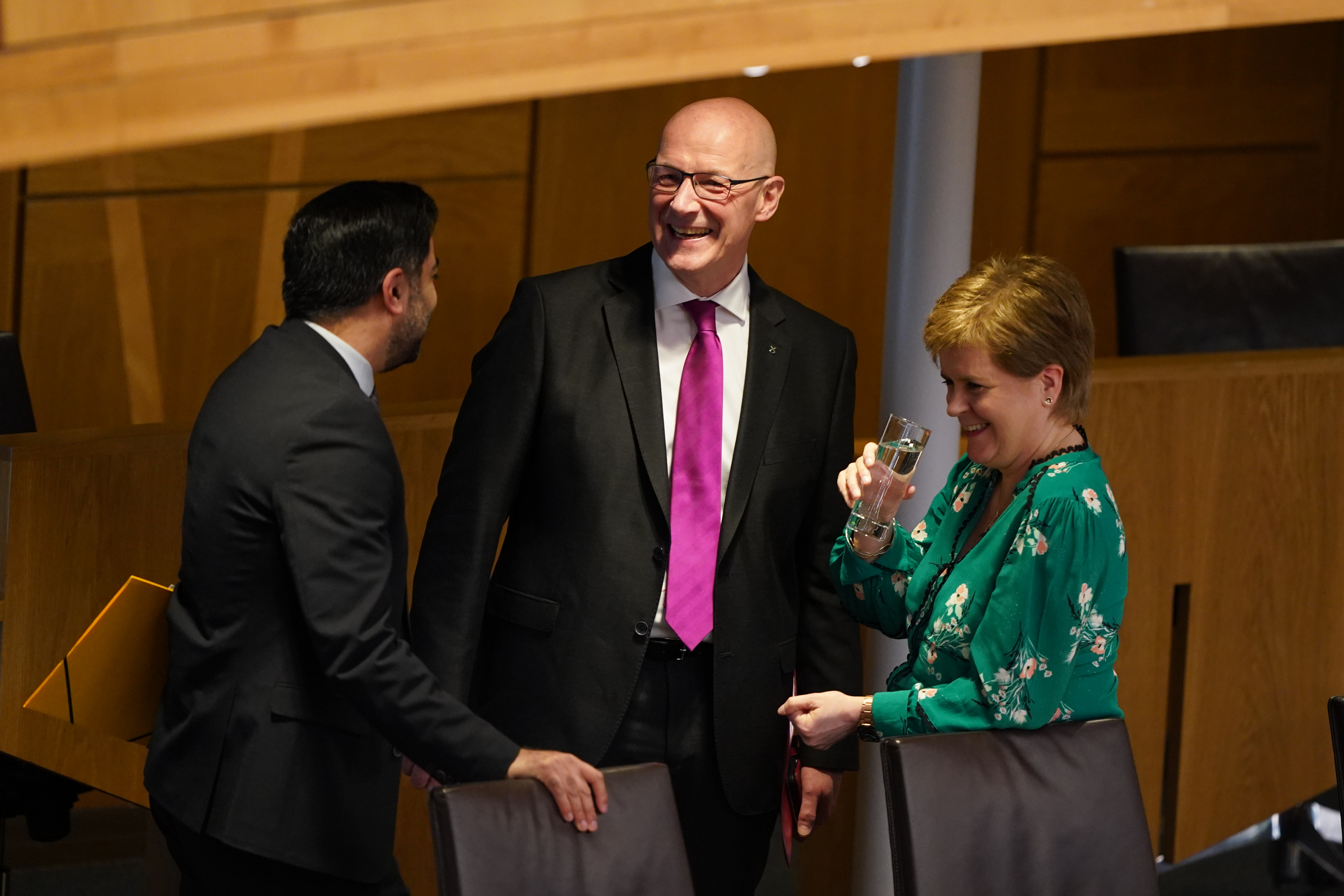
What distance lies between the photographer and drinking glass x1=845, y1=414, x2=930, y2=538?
2.07 m

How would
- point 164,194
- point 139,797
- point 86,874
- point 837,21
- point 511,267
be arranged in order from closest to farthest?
1. point 837,21
2. point 139,797
3. point 86,874
4. point 164,194
5. point 511,267

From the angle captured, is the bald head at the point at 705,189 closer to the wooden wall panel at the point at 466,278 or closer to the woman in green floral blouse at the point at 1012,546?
the woman in green floral blouse at the point at 1012,546

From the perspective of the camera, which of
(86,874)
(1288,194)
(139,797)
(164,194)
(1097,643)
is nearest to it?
(1097,643)

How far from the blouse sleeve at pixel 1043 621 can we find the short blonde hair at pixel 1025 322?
0.60 feet

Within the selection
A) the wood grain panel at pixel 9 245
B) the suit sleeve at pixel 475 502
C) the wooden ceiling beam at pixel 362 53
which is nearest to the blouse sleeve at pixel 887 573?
the suit sleeve at pixel 475 502

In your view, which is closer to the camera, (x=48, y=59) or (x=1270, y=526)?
(x=48, y=59)

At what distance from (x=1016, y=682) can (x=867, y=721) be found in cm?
24

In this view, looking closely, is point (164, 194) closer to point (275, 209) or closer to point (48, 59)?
point (275, 209)

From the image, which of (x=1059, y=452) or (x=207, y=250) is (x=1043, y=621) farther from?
(x=207, y=250)

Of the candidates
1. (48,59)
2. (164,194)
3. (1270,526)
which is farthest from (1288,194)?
(48,59)

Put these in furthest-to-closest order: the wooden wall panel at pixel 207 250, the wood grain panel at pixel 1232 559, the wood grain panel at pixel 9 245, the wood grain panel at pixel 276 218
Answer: the wood grain panel at pixel 276 218 → the wooden wall panel at pixel 207 250 → the wood grain panel at pixel 9 245 → the wood grain panel at pixel 1232 559

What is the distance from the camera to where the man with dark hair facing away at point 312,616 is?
1.81 metres

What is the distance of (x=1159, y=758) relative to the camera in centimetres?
333

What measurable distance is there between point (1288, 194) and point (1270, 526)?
2506mm
